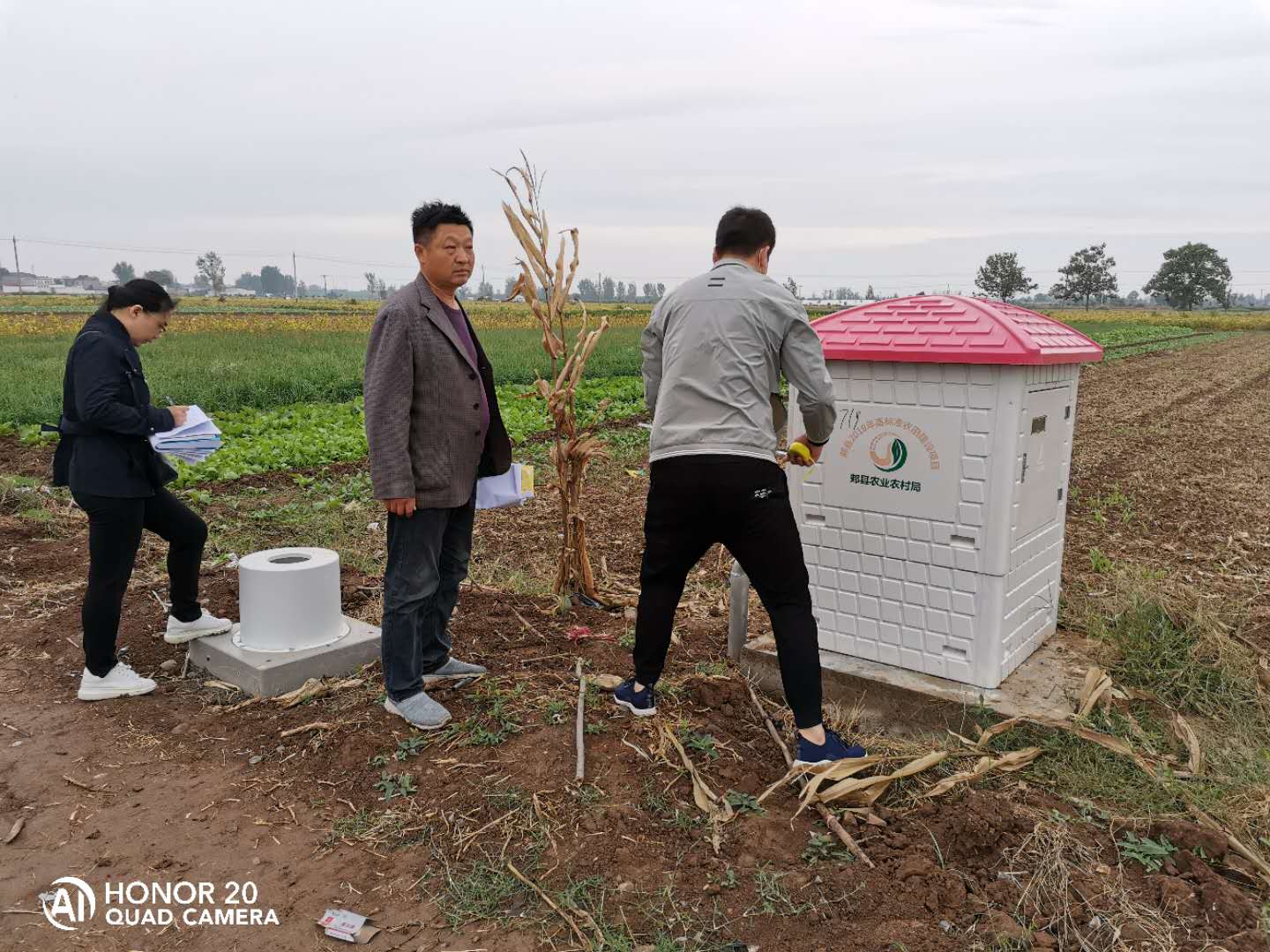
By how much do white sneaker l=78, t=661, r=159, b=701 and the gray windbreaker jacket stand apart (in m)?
2.82

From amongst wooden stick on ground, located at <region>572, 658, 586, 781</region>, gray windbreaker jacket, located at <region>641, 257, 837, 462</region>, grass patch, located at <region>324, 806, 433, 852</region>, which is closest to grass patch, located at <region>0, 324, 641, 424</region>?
wooden stick on ground, located at <region>572, 658, 586, 781</region>

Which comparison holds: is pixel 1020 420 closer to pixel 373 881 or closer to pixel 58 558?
pixel 373 881

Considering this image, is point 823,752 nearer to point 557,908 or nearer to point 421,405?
point 557,908

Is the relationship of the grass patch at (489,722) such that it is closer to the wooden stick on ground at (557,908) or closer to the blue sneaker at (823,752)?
the wooden stick on ground at (557,908)

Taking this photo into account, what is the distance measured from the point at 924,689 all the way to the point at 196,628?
353cm

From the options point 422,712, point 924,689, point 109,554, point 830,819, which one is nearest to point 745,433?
point 830,819

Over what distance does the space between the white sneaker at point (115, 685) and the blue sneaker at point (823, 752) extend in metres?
3.06

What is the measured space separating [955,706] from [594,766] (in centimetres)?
151

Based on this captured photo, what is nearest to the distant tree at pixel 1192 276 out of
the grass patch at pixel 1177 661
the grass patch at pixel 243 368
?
the grass patch at pixel 243 368

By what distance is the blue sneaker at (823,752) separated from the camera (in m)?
3.22

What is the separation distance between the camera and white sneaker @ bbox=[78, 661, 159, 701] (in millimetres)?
4207

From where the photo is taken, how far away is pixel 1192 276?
101438mm

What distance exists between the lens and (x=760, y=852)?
286 cm

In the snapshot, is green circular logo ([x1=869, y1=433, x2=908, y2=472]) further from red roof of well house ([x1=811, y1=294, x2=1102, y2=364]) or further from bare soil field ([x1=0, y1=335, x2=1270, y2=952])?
bare soil field ([x1=0, y1=335, x2=1270, y2=952])
